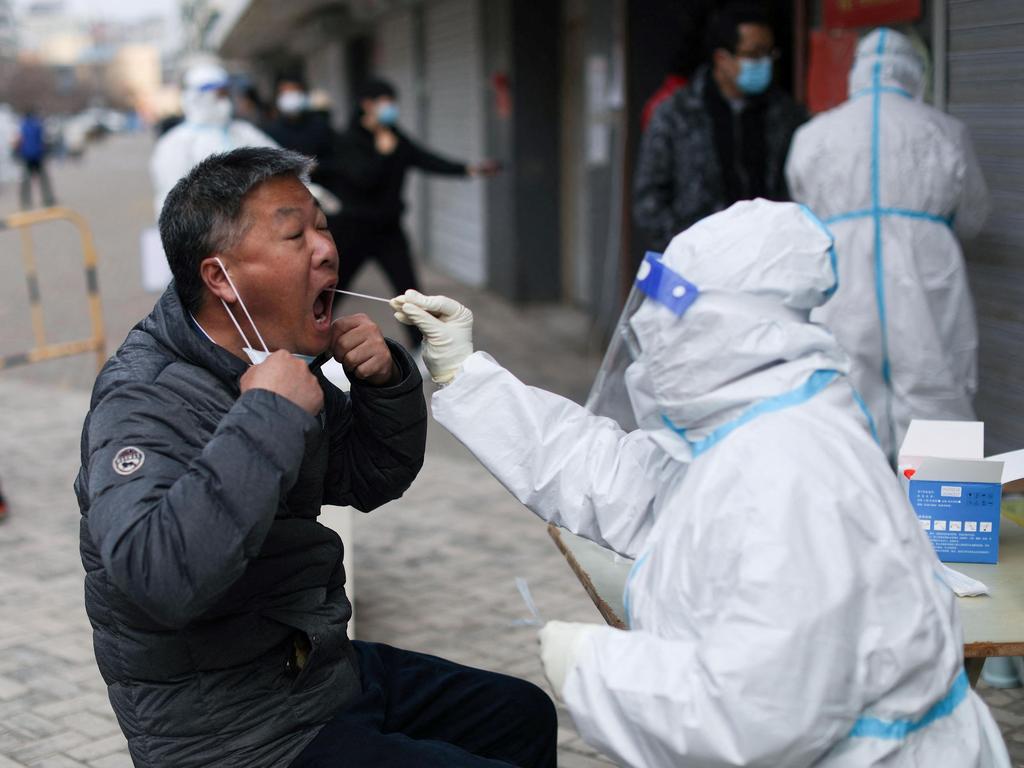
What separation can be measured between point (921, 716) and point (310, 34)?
2280cm

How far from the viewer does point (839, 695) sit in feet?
5.56

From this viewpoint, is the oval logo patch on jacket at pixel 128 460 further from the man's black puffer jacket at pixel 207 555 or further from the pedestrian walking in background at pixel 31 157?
the pedestrian walking in background at pixel 31 157

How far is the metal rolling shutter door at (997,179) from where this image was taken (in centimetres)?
488

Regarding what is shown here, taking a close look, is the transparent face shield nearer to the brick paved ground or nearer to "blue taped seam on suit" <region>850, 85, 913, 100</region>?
the brick paved ground

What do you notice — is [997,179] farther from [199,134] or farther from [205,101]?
[205,101]

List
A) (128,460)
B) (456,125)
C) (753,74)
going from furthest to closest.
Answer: (456,125) → (753,74) → (128,460)

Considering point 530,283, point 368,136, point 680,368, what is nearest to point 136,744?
point 680,368

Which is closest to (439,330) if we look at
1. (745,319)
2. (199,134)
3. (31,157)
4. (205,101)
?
(745,319)

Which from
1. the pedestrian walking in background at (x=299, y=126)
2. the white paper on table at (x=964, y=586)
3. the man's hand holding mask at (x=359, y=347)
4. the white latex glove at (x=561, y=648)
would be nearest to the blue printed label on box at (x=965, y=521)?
the white paper on table at (x=964, y=586)

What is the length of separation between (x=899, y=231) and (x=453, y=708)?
2.84 meters

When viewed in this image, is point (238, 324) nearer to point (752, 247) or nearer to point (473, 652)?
point (752, 247)

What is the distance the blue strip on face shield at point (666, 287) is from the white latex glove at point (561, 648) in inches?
18.7

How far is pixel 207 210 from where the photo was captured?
7.13ft

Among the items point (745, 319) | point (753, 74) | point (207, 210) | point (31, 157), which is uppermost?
point (753, 74)
